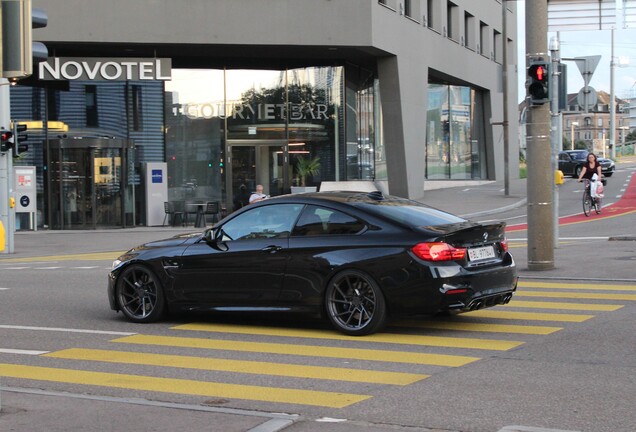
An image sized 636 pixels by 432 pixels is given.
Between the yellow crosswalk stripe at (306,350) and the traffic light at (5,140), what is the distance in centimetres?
1578

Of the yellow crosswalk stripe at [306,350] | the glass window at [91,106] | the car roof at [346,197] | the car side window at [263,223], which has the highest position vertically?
the glass window at [91,106]

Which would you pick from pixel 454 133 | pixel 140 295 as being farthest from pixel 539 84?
pixel 454 133

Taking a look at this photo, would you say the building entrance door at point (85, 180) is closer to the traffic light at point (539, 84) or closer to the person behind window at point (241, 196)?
the person behind window at point (241, 196)

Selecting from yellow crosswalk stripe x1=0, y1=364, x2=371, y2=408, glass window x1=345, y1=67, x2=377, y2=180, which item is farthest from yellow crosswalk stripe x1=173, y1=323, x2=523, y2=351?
glass window x1=345, y1=67, x2=377, y2=180

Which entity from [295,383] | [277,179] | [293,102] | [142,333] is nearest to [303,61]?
[293,102]

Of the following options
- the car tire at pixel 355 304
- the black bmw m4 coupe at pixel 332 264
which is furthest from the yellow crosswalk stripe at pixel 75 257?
the car tire at pixel 355 304

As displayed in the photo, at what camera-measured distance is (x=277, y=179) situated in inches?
1538

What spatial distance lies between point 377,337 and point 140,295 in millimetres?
3084

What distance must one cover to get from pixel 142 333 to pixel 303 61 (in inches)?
1147

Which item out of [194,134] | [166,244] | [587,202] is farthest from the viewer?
[194,134]

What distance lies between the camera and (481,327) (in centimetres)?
1027

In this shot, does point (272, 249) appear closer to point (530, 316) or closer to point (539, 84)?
point (530, 316)

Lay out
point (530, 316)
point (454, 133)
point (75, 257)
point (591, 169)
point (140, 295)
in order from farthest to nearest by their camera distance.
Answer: point (454, 133), point (591, 169), point (75, 257), point (140, 295), point (530, 316)

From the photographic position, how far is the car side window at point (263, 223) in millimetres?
10398
